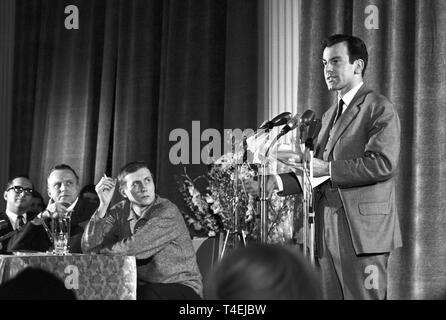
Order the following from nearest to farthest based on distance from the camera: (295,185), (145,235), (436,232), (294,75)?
(295,185)
(145,235)
(436,232)
(294,75)

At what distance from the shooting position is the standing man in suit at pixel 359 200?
2.90m

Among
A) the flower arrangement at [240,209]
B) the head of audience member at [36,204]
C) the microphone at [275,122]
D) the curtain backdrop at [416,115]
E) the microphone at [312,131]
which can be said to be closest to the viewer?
the microphone at [312,131]

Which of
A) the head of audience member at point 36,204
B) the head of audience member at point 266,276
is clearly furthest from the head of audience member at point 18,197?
the head of audience member at point 266,276

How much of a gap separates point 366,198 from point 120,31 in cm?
310

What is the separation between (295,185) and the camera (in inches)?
129

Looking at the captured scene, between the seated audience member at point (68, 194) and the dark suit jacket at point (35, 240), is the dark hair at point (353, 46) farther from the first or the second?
the dark suit jacket at point (35, 240)

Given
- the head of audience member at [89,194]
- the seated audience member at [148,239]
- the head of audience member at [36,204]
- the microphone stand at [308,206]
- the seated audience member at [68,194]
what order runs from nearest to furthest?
the microphone stand at [308,206] < the seated audience member at [148,239] < the seated audience member at [68,194] < the head of audience member at [36,204] < the head of audience member at [89,194]

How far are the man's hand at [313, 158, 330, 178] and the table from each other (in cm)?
98

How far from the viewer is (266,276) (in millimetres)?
1123

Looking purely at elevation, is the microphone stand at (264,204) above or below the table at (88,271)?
above

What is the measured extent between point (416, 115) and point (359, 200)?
166cm

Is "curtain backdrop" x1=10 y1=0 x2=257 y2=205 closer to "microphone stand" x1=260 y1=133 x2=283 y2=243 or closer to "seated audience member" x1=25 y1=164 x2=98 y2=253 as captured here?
"seated audience member" x1=25 y1=164 x2=98 y2=253
